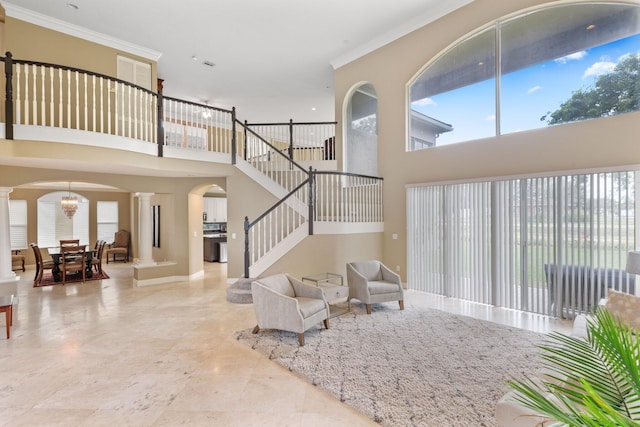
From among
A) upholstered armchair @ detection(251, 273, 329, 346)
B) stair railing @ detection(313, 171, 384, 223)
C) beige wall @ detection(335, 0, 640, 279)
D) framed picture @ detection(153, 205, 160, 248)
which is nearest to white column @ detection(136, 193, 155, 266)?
framed picture @ detection(153, 205, 160, 248)

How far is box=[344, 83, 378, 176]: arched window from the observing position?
756 cm

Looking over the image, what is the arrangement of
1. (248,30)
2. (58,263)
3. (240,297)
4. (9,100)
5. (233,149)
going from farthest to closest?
1. (58,263)
2. (233,149)
3. (248,30)
4. (240,297)
5. (9,100)

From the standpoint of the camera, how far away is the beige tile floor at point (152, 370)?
260cm

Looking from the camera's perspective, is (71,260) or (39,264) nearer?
(39,264)

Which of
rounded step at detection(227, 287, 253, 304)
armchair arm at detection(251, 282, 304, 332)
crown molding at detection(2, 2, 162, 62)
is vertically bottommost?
rounded step at detection(227, 287, 253, 304)

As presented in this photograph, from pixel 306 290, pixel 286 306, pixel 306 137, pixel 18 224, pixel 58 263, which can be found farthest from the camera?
pixel 18 224

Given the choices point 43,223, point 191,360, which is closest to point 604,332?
point 191,360

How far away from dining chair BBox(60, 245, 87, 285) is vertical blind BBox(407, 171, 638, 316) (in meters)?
8.15

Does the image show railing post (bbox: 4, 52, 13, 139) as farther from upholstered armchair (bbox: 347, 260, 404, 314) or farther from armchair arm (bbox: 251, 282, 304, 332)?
upholstered armchair (bbox: 347, 260, 404, 314)

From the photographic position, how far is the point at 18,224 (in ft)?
33.1

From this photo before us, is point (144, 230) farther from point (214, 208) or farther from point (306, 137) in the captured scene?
point (306, 137)

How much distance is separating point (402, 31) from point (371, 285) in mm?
5357

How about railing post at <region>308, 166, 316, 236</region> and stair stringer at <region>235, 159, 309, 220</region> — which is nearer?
railing post at <region>308, 166, 316, 236</region>

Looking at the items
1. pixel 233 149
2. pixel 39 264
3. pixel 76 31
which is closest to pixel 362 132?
pixel 233 149
